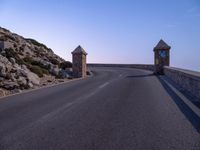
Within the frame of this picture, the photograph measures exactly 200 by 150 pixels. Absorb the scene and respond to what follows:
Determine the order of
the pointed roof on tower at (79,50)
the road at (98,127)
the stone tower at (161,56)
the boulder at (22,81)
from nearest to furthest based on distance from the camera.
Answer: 1. the road at (98,127)
2. the boulder at (22,81)
3. the pointed roof on tower at (79,50)
4. the stone tower at (161,56)

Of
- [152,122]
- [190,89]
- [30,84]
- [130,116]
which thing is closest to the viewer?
[152,122]

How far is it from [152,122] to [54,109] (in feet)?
13.1

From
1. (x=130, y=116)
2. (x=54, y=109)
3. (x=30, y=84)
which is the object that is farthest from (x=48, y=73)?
(x=130, y=116)

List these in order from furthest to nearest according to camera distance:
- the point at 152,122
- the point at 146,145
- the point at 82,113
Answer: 1. the point at 82,113
2. the point at 152,122
3. the point at 146,145

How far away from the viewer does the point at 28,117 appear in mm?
9867

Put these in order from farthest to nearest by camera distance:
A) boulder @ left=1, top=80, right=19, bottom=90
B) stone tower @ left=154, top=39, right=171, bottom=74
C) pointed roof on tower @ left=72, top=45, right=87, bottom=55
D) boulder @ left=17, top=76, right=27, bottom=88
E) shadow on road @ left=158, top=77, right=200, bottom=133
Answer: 1. stone tower @ left=154, top=39, right=171, bottom=74
2. pointed roof on tower @ left=72, top=45, right=87, bottom=55
3. boulder @ left=17, top=76, right=27, bottom=88
4. boulder @ left=1, top=80, right=19, bottom=90
5. shadow on road @ left=158, top=77, right=200, bottom=133

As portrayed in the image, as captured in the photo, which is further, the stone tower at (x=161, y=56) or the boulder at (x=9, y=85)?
the stone tower at (x=161, y=56)

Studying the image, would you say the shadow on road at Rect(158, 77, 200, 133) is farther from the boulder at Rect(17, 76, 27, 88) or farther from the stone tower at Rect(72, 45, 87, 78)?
the stone tower at Rect(72, 45, 87, 78)

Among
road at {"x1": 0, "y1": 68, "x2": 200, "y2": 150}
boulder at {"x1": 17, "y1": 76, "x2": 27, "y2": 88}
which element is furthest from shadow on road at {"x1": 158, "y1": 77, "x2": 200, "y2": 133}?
boulder at {"x1": 17, "y1": 76, "x2": 27, "y2": 88}

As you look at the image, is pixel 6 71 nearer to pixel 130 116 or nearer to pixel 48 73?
pixel 48 73

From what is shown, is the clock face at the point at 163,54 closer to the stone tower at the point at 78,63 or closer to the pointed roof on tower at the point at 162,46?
the pointed roof on tower at the point at 162,46

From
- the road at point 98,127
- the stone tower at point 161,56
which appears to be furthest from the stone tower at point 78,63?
the road at point 98,127

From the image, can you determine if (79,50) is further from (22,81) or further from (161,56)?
(22,81)

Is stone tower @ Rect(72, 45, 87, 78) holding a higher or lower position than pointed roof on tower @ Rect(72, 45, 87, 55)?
lower
